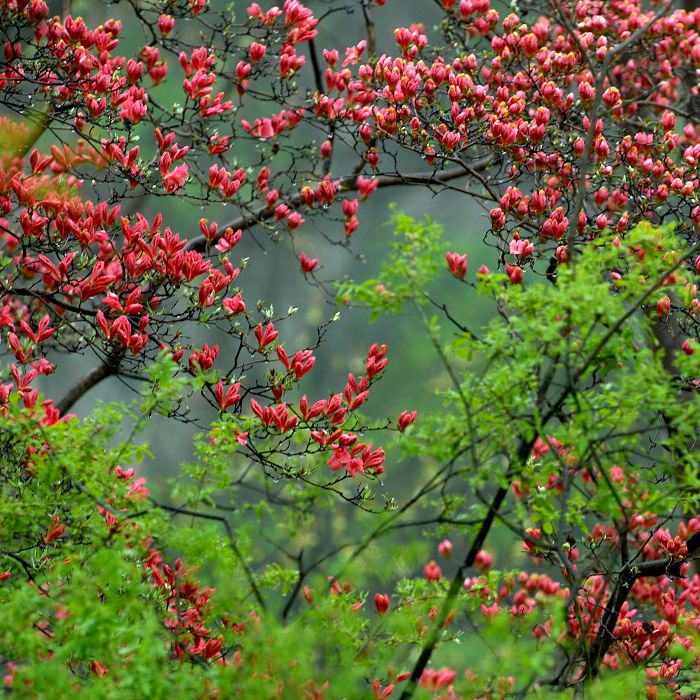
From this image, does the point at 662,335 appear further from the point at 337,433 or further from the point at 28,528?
the point at 28,528

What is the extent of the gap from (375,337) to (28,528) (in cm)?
1298

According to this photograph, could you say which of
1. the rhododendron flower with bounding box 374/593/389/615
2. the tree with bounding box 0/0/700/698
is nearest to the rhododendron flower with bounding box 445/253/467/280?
the tree with bounding box 0/0/700/698

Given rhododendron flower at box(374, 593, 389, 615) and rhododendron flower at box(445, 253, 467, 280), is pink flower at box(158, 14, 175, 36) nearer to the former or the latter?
rhododendron flower at box(445, 253, 467, 280)

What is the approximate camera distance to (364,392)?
3568mm

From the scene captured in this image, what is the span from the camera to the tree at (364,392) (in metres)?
2.28

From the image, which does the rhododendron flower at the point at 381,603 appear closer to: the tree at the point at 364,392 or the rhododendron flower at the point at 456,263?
the tree at the point at 364,392

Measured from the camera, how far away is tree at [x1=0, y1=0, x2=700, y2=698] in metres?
2.28

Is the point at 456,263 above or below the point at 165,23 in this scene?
below

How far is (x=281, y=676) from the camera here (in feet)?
7.18

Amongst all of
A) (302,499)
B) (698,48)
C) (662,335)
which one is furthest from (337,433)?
(698,48)

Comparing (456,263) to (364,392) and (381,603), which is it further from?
(381,603)

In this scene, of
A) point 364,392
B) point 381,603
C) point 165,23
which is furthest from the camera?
point 165,23

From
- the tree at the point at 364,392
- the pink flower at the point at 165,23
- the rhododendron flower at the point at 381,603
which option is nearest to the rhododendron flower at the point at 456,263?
the tree at the point at 364,392

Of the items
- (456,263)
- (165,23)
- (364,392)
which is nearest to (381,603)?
(364,392)
